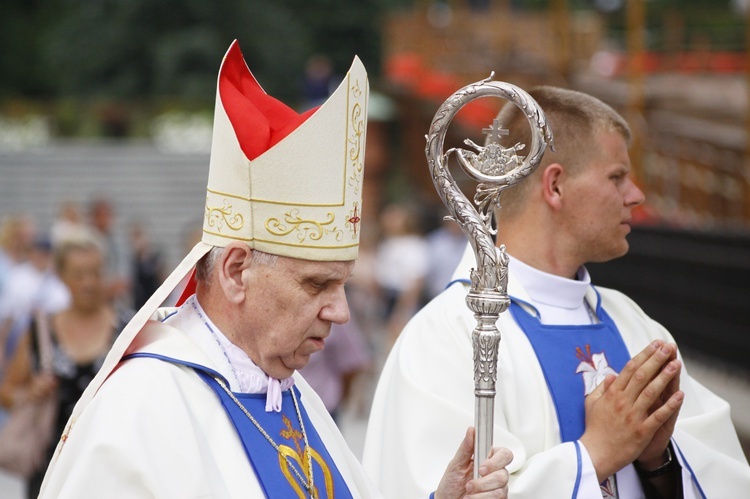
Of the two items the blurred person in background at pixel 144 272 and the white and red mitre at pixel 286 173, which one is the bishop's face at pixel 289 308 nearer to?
the white and red mitre at pixel 286 173

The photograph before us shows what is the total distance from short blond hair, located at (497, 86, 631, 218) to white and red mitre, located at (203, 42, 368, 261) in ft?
2.67

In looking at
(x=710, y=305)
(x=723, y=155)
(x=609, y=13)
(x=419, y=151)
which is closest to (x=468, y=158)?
(x=710, y=305)

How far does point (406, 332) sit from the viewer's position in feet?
12.0

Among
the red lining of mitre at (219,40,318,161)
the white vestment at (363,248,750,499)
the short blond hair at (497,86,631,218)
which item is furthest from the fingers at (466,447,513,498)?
the short blond hair at (497,86,631,218)

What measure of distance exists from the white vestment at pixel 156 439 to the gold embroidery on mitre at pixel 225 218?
0.26 metres

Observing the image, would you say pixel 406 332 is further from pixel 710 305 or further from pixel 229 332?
pixel 710 305

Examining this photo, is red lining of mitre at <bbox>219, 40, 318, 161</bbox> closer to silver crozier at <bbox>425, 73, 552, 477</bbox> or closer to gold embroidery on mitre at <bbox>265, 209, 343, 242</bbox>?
gold embroidery on mitre at <bbox>265, 209, 343, 242</bbox>

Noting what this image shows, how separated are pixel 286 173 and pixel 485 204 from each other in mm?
475

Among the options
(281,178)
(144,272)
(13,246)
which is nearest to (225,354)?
(281,178)

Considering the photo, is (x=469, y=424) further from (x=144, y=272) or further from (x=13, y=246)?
(x=144, y=272)

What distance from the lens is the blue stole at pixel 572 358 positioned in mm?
3490

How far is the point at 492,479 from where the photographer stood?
2.72 m

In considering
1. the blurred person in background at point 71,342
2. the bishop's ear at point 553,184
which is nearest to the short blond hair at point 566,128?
the bishop's ear at point 553,184

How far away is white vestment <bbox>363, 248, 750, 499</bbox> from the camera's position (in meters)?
3.28
